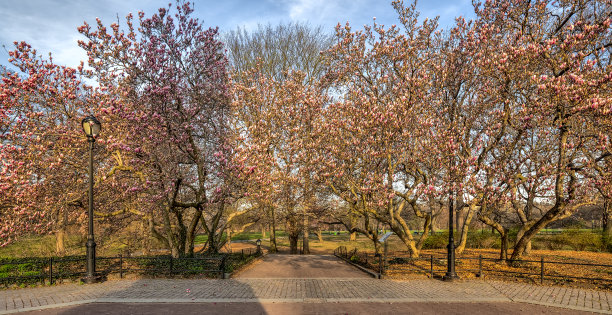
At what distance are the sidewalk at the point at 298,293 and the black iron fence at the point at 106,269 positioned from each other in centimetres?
71

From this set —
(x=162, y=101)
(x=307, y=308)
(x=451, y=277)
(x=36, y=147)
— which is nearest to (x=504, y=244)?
(x=451, y=277)

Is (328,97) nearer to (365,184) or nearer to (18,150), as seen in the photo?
(365,184)

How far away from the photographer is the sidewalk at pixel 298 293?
931cm

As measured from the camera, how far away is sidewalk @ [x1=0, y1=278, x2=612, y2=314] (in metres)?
9.31

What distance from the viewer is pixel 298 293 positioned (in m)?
10.3

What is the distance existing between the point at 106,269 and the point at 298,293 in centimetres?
818

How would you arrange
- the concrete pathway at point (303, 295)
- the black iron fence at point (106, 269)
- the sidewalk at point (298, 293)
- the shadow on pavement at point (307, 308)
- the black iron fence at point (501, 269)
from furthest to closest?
the black iron fence at point (501, 269)
the black iron fence at point (106, 269)
the sidewalk at point (298, 293)
the concrete pathway at point (303, 295)
the shadow on pavement at point (307, 308)

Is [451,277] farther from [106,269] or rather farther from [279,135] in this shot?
[106,269]

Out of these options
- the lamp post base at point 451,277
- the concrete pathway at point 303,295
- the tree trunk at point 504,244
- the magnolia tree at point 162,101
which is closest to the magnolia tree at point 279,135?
the magnolia tree at point 162,101

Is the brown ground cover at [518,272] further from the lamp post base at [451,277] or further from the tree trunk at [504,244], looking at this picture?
the tree trunk at [504,244]

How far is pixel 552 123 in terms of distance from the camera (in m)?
11.4

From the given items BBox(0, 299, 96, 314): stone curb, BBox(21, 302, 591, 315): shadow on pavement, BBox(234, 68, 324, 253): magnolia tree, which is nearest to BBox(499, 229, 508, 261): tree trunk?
BBox(21, 302, 591, 315): shadow on pavement

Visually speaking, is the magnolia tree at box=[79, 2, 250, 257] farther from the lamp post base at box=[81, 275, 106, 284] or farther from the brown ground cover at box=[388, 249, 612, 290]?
the brown ground cover at box=[388, 249, 612, 290]

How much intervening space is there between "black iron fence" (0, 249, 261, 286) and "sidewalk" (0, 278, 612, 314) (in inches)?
27.9
